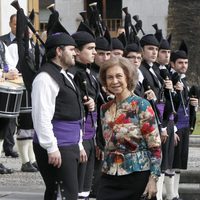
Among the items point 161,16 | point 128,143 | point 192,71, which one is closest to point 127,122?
point 128,143

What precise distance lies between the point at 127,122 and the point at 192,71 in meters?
17.6

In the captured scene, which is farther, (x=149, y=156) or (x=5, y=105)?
(x=5, y=105)

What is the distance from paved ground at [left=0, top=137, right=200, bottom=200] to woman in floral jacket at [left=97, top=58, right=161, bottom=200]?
305 centimetres

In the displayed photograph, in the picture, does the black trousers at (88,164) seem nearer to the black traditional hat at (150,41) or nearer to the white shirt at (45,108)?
the white shirt at (45,108)

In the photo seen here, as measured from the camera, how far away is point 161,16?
1506 inches

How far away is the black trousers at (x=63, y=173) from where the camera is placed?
6.88 m

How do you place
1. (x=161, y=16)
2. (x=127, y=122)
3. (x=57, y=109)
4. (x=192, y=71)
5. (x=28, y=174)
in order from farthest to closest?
(x=161, y=16) → (x=192, y=71) → (x=28, y=174) → (x=57, y=109) → (x=127, y=122)

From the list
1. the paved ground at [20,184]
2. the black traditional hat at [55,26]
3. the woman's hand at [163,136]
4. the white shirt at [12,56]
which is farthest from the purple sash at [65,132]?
the white shirt at [12,56]

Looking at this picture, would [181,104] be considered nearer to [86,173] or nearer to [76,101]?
[86,173]

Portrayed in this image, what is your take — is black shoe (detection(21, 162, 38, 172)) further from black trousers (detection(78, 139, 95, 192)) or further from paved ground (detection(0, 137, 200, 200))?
black trousers (detection(78, 139, 95, 192))

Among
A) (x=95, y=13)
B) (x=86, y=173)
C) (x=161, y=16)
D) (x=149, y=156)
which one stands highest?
(x=95, y=13)

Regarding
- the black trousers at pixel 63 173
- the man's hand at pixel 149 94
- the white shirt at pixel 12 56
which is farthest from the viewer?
the white shirt at pixel 12 56

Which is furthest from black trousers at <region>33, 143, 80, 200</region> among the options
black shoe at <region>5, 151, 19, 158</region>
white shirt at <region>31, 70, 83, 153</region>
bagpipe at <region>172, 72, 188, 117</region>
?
black shoe at <region>5, 151, 19, 158</region>

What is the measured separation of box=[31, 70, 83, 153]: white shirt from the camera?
22.1 feet
